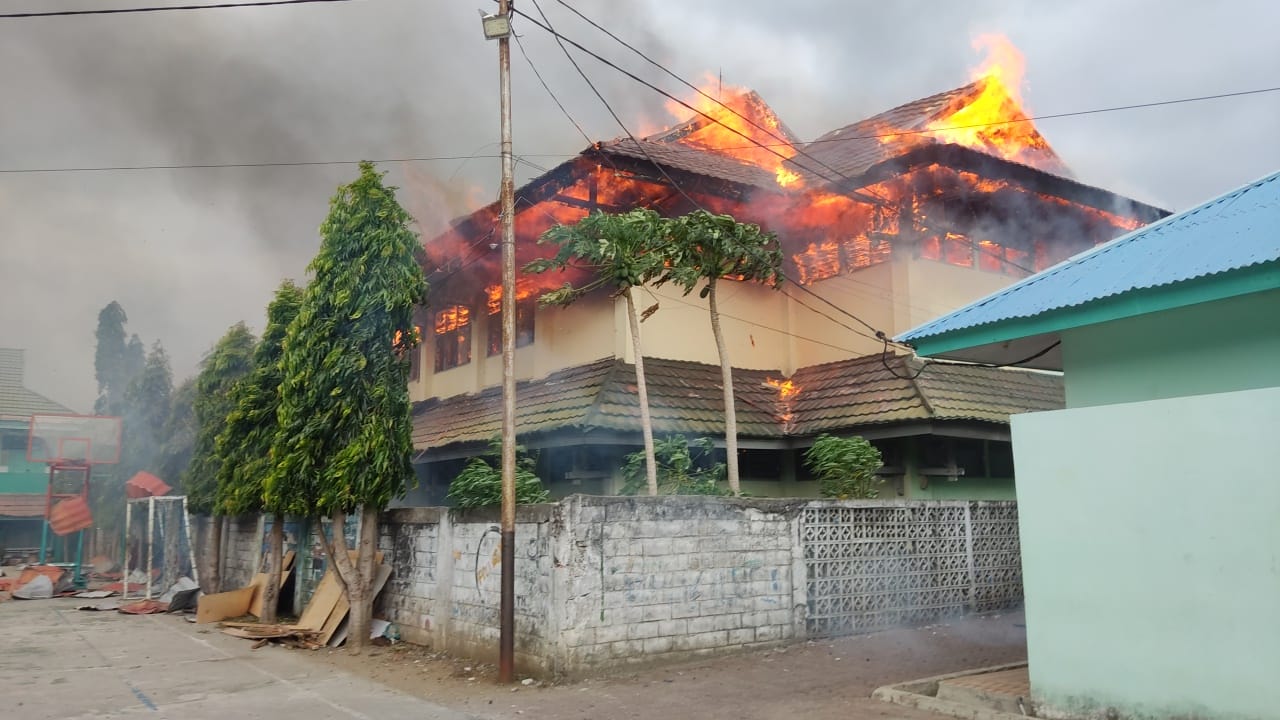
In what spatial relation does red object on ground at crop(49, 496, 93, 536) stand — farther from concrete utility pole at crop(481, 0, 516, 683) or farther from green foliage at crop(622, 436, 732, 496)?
concrete utility pole at crop(481, 0, 516, 683)

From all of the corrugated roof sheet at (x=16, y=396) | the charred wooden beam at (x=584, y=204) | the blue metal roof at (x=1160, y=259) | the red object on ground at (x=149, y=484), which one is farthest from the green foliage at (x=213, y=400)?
the corrugated roof sheet at (x=16, y=396)

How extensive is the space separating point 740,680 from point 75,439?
25.4m

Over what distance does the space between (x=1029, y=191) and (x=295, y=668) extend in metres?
14.2

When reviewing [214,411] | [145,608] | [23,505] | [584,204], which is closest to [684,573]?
[584,204]

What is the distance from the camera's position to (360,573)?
12.2 metres

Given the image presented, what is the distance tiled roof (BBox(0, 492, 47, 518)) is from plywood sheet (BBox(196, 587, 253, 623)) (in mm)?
18036

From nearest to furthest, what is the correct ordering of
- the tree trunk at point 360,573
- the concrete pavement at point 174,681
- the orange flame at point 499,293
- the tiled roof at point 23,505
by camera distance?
the concrete pavement at point 174,681, the tree trunk at point 360,573, the orange flame at point 499,293, the tiled roof at point 23,505

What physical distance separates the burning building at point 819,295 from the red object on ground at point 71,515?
572 inches

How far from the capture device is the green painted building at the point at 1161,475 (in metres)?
5.89

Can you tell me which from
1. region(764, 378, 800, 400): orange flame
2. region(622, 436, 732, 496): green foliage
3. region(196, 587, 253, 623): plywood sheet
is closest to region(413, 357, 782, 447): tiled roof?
region(764, 378, 800, 400): orange flame

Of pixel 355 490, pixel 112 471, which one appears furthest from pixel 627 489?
pixel 112 471

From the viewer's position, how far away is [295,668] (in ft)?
35.8

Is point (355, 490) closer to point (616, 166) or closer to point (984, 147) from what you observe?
point (616, 166)

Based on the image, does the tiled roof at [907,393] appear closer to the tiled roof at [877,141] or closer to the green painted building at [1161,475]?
the tiled roof at [877,141]
